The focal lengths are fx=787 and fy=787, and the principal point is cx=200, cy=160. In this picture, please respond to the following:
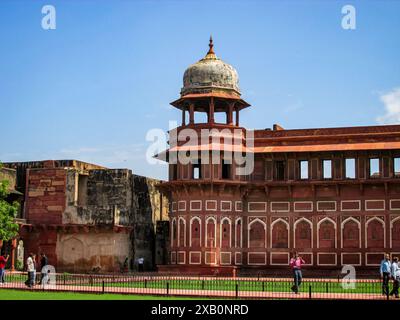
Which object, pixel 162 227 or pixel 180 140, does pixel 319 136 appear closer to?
pixel 180 140

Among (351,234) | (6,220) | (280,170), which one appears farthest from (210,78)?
(6,220)

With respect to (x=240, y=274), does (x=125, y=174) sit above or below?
above

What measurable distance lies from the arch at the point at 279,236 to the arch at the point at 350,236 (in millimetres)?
2995

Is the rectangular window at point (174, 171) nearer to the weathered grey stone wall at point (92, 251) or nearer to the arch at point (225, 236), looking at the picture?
the arch at point (225, 236)

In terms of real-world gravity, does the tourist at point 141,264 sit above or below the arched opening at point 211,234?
below

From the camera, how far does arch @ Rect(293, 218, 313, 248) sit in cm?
4278

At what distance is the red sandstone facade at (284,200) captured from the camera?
137 feet

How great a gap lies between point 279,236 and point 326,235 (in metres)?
2.60

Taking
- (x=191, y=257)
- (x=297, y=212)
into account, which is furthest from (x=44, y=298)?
(x=297, y=212)

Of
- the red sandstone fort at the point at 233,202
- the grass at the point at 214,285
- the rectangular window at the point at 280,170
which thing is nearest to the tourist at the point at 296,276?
the grass at the point at 214,285

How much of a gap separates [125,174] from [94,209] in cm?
273

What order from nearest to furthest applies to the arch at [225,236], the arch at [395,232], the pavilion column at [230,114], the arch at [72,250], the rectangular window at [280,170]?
the arch at [395,232], the arch at [225,236], the rectangular window at [280,170], the pavilion column at [230,114], the arch at [72,250]

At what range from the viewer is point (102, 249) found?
45.1 m

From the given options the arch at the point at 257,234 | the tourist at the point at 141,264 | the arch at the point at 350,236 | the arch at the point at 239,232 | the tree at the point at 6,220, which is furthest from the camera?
the tourist at the point at 141,264
